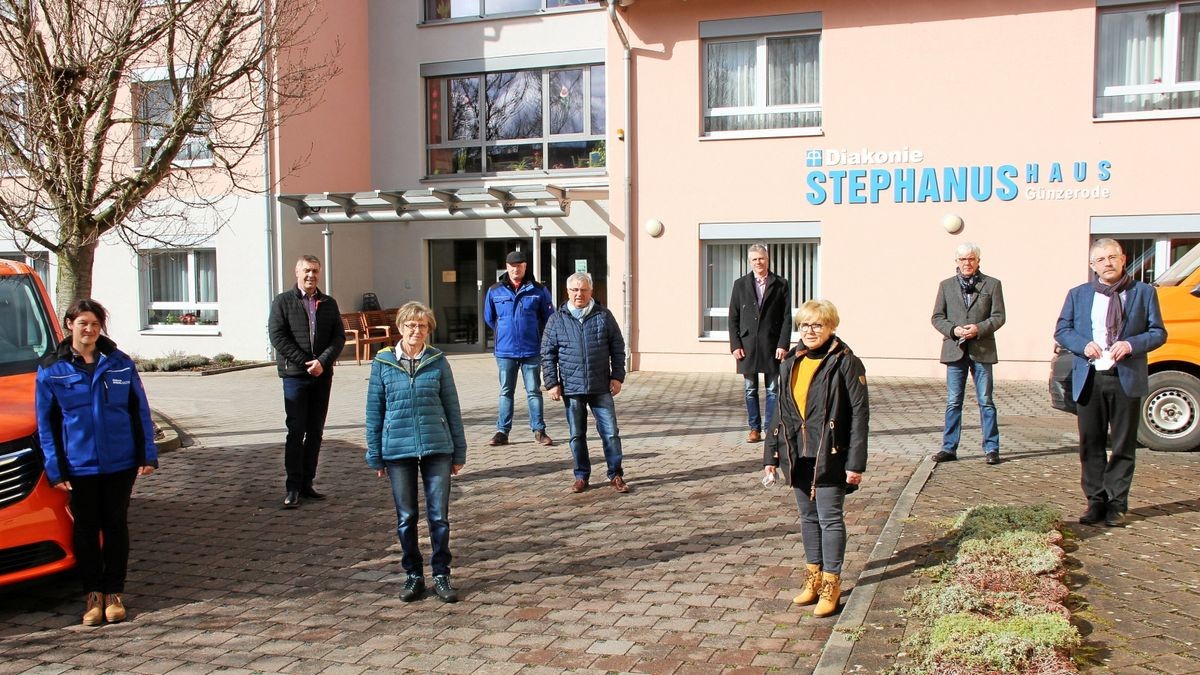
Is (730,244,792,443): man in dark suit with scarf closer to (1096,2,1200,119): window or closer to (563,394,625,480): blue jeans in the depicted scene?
(563,394,625,480): blue jeans

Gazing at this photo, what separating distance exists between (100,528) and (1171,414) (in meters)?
8.58

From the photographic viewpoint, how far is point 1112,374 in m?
6.62

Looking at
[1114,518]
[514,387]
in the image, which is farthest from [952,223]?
[1114,518]

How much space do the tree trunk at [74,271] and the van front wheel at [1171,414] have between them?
9.72 m

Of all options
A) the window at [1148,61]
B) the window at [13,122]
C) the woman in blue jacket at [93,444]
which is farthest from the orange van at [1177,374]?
the window at [13,122]

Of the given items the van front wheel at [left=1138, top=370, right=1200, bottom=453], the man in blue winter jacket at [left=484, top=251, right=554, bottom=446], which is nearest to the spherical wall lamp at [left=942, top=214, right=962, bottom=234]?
the van front wheel at [left=1138, top=370, right=1200, bottom=453]

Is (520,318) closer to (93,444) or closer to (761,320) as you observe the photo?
(761,320)

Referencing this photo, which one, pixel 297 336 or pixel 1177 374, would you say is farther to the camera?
pixel 1177 374

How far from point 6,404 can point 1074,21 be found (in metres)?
14.2

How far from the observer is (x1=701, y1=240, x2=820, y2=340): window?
16609 mm

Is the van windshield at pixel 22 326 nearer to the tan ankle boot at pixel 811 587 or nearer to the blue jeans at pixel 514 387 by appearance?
the blue jeans at pixel 514 387

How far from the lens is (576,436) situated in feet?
26.5

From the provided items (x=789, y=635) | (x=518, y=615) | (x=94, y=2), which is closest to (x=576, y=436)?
(x=518, y=615)

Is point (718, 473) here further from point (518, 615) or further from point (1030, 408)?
point (1030, 408)
